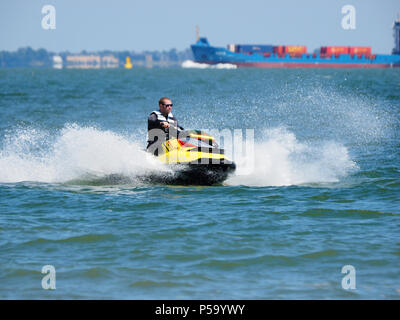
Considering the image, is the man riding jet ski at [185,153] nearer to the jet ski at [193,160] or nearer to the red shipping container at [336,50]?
the jet ski at [193,160]

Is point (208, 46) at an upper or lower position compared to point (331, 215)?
upper

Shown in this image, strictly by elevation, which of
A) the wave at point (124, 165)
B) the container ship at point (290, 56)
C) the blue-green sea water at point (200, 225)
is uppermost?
the container ship at point (290, 56)

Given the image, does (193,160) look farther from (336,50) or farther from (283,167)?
(336,50)

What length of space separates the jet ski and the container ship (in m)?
122

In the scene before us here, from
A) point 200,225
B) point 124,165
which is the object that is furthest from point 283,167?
point 200,225

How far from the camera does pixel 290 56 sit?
138m

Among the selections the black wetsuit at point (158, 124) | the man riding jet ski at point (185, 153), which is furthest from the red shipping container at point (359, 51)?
the black wetsuit at point (158, 124)

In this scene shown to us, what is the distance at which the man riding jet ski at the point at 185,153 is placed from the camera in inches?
471

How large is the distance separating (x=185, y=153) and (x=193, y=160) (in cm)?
23

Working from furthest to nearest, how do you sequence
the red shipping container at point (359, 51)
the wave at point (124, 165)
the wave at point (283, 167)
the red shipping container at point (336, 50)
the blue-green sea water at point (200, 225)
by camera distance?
1. the red shipping container at point (359, 51)
2. the red shipping container at point (336, 50)
3. the wave at point (283, 167)
4. the wave at point (124, 165)
5. the blue-green sea water at point (200, 225)

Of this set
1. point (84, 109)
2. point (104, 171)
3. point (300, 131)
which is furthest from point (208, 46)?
point (104, 171)

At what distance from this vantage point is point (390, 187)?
1216 centimetres
